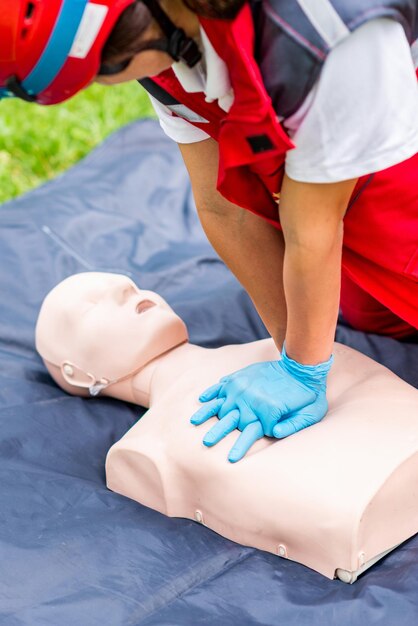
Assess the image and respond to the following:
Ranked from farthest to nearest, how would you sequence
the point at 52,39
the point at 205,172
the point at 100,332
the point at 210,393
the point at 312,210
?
the point at 100,332 → the point at 205,172 → the point at 210,393 → the point at 312,210 → the point at 52,39

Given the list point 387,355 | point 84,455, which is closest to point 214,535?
point 84,455

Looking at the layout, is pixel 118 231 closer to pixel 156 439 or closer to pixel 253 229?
pixel 253 229

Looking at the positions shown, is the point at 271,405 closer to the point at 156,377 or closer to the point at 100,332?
the point at 156,377

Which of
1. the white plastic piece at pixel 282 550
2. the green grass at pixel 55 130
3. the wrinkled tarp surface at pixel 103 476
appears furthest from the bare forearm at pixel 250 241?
the green grass at pixel 55 130

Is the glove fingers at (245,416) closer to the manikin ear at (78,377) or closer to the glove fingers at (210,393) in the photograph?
the glove fingers at (210,393)

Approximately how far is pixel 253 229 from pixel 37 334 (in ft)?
1.90

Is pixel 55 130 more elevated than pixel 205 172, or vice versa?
pixel 205 172

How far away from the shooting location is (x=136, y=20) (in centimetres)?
130

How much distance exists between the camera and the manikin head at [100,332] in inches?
81.5

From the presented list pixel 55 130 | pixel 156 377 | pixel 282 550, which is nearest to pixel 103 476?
pixel 156 377

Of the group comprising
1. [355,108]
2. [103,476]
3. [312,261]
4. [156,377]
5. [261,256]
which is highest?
[355,108]

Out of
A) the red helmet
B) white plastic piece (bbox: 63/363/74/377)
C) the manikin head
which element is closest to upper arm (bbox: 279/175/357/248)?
the red helmet

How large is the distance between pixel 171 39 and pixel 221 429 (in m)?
0.70

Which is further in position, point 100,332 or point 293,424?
point 100,332
